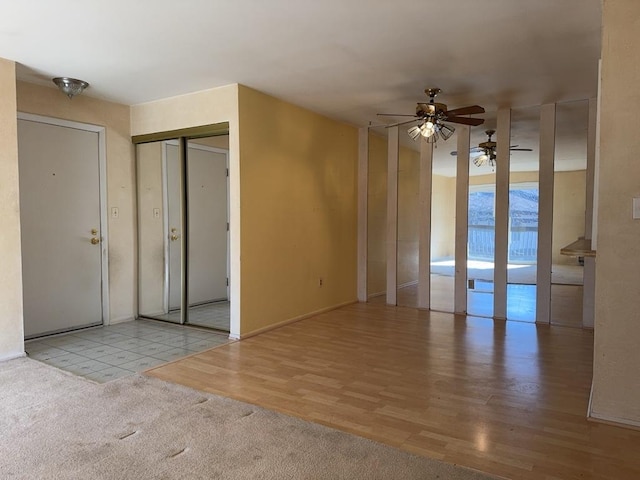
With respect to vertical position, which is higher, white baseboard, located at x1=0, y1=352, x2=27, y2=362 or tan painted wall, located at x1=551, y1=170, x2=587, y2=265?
tan painted wall, located at x1=551, y1=170, x2=587, y2=265

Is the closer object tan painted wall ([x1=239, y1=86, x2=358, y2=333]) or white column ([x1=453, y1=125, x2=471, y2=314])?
tan painted wall ([x1=239, y1=86, x2=358, y2=333])

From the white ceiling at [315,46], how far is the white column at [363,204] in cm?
163

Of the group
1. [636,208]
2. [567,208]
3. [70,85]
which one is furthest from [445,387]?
[70,85]

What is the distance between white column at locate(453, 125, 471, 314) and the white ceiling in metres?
0.81

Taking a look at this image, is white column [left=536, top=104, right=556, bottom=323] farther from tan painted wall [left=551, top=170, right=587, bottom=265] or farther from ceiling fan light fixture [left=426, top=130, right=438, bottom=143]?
ceiling fan light fixture [left=426, top=130, right=438, bottom=143]

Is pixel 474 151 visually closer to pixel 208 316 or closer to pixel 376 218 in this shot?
pixel 376 218

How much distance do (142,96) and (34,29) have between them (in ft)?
5.58

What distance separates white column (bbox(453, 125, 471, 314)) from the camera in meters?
5.59

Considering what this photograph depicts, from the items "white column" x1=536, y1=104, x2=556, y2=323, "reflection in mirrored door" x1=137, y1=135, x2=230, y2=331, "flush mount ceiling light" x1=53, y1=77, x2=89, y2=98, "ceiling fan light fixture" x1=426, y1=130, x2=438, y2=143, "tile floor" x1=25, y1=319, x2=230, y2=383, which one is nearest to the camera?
"tile floor" x1=25, y1=319, x2=230, y2=383

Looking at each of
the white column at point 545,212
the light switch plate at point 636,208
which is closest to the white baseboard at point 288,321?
the white column at point 545,212

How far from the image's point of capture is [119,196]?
5.14 m

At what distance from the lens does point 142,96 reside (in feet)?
15.7

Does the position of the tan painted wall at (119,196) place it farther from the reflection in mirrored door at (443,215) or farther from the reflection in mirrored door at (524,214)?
the reflection in mirrored door at (524,214)

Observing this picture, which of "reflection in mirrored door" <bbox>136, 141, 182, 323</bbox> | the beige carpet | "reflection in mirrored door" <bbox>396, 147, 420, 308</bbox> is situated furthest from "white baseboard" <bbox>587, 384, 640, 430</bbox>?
"reflection in mirrored door" <bbox>136, 141, 182, 323</bbox>
